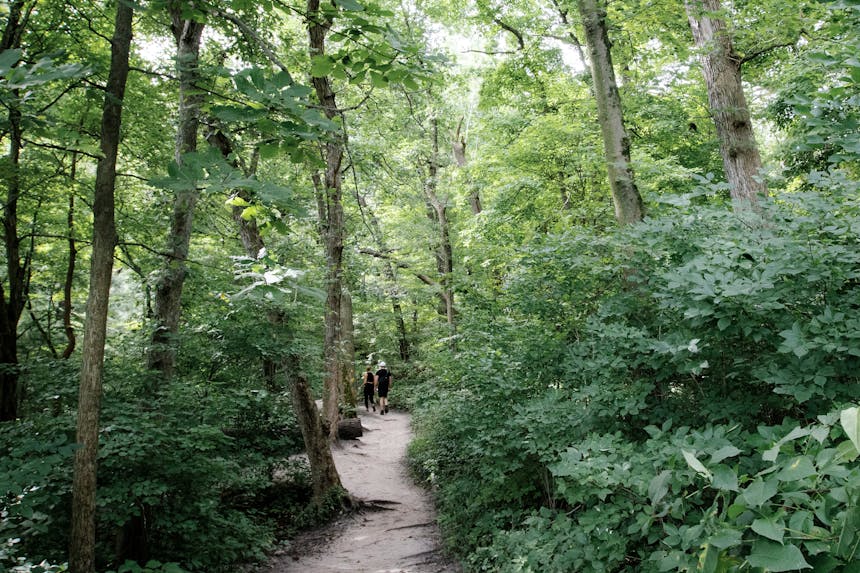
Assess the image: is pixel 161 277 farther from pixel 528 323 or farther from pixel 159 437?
pixel 528 323

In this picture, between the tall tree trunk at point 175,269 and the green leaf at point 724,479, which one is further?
the tall tree trunk at point 175,269

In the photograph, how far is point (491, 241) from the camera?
38.3 feet

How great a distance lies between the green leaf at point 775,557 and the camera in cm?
147

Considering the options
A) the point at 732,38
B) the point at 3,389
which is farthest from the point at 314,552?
the point at 732,38

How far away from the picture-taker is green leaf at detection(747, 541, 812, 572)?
1470 mm

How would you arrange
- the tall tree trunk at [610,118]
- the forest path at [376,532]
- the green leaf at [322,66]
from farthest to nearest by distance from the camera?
1. the forest path at [376,532]
2. the tall tree trunk at [610,118]
3. the green leaf at [322,66]

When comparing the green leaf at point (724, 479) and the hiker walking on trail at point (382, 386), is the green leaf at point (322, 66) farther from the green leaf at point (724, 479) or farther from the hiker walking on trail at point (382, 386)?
the hiker walking on trail at point (382, 386)

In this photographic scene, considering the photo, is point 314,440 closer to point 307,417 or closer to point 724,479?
point 307,417

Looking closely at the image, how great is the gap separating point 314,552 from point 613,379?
5095mm

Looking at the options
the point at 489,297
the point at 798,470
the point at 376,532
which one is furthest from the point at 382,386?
the point at 798,470

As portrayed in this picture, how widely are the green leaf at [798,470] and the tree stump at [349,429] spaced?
475 inches

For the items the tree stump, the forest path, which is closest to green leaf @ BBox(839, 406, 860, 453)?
the forest path

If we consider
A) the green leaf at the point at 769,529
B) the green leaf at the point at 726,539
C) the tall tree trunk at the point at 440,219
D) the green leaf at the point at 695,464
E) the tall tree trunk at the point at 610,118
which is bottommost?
the green leaf at the point at 726,539

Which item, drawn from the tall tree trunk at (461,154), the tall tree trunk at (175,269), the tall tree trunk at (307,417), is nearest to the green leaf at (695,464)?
the tall tree trunk at (175,269)
